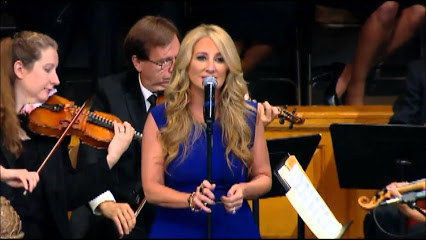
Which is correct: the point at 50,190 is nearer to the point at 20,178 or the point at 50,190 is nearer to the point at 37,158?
the point at 37,158

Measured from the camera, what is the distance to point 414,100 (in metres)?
5.74

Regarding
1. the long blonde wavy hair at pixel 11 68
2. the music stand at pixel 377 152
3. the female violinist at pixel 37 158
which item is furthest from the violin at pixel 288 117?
the long blonde wavy hair at pixel 11 68

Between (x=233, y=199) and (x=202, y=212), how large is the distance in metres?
0.24

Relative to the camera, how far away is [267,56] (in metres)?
7.05

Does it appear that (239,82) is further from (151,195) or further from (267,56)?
(267,56)

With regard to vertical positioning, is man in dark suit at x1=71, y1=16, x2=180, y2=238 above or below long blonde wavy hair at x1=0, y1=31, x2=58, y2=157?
below

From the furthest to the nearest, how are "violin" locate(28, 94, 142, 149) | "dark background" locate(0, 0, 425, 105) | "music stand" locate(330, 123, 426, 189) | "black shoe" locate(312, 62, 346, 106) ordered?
1. "black shoe" locate(312, 62, 346, 106)
2. "dark background" locate(0, 0, 425, 105)
3. "music stand" locate(330, 123, 426, 189)
4. "violin" locate(28, 94, 142, 149)

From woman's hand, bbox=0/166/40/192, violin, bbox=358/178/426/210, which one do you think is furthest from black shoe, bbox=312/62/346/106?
woman's hand, bbox=0/166/40/192

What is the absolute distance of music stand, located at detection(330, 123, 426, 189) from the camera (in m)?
5.05

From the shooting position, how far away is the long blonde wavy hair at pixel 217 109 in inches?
184

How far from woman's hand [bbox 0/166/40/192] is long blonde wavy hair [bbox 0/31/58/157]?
0.14m

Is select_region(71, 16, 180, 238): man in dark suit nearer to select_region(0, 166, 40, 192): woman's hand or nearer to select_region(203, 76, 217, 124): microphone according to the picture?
select_region(0, 166, 40, 192): woman's hand

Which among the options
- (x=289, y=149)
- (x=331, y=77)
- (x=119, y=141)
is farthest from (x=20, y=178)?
(x=331, y=77)

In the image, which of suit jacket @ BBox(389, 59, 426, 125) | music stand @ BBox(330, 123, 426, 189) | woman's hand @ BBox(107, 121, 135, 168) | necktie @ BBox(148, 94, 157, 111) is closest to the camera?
woman's hand @ BBox(107, 121, 135, 168)
